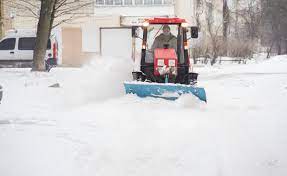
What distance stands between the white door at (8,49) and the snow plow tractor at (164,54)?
14.1 m

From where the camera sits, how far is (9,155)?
6.87 m

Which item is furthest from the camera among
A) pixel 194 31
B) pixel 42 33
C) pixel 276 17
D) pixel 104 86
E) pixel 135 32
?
pixel 276 17

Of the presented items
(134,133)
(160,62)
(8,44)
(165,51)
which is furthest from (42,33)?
(134,133)

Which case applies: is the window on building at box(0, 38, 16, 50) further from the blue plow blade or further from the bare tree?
the bare tree

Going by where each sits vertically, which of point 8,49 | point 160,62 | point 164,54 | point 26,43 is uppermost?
point 26,43

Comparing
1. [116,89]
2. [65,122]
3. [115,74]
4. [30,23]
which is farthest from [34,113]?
[30,23]

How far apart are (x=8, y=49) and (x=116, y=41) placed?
1469 cm

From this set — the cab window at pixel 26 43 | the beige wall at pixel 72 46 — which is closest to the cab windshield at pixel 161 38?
the cab window at pixel 26 43

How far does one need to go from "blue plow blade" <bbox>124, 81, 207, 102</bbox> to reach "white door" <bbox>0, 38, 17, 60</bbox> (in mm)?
15663

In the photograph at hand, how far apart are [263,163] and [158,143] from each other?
5.40 feet

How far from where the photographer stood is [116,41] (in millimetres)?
40281

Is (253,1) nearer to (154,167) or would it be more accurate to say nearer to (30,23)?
(30,23)

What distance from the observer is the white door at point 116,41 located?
131 feet

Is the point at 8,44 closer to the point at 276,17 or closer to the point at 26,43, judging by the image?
the point at 26,43
